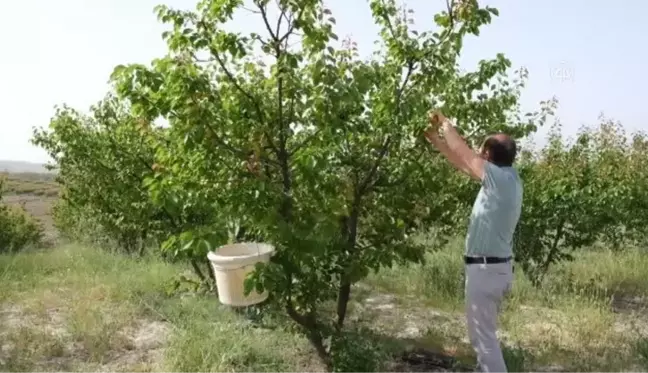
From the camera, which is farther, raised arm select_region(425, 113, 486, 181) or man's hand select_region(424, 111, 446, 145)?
man's hand select_region(424, 111, 446, 145)

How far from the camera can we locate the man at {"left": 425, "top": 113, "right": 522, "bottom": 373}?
3479 mm

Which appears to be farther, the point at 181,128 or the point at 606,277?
the point at 606,277

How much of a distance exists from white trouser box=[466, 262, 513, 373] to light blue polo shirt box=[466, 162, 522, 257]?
0.35 feet

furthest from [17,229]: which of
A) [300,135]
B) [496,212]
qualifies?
[496,212]

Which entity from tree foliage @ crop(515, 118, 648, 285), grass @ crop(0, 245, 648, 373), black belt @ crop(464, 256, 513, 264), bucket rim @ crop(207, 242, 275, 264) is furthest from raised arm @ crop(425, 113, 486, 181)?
tree foliage @ crop(515, 118, 648, 285)

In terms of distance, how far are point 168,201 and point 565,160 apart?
628cm

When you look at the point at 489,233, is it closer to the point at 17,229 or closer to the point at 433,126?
the point at 433,126

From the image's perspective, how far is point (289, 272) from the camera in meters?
3.61

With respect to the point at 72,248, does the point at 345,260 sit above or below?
above

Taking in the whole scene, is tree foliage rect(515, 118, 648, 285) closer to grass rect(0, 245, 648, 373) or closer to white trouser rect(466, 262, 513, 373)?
grass rect(0, 245, 648, 373)

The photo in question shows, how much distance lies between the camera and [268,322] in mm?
5039

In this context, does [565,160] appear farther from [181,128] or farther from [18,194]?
[18,194]

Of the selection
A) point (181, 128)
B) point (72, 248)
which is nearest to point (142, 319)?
point (181, 128)

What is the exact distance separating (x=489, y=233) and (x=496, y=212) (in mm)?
133
